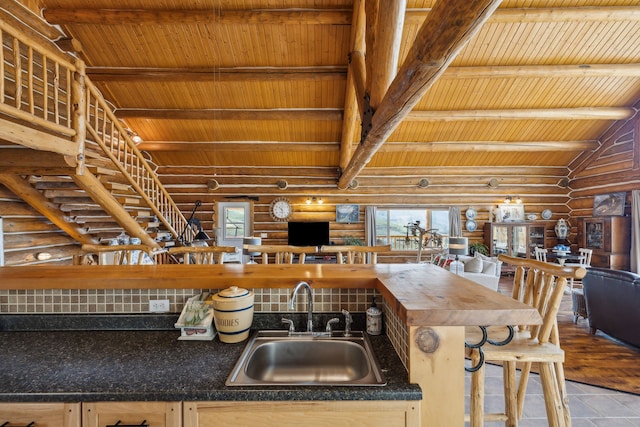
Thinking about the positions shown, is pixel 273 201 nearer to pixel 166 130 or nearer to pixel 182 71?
pixel 166 130

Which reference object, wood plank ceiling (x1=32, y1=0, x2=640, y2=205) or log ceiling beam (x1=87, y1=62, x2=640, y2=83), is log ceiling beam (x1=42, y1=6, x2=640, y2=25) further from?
log ceiling beam (x1=87, y1=62, x2=640, y2=83)

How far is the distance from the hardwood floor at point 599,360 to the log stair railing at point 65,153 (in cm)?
579

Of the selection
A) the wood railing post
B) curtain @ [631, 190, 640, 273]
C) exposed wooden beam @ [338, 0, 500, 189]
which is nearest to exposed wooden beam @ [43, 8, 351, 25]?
the wood railing post

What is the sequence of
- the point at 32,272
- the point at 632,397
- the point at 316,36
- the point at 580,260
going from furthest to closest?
1. the point at 580,260
2. the point at 316,36
3. the point at 632,397
4. the point at 32,272

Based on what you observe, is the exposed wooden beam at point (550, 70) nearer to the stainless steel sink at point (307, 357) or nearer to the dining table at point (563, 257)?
the dining table at point (563, 257)

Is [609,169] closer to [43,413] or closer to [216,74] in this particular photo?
[216,74]

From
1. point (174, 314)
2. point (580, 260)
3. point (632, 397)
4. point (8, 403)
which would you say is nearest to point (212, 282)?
point (174, 314)

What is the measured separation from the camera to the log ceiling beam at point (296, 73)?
497 cm

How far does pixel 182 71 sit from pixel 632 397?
23.9 feet

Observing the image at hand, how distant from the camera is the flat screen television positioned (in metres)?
8.14

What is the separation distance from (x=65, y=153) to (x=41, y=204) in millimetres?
1854

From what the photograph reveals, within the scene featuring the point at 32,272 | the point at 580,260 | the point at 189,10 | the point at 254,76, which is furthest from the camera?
the point at 580,260

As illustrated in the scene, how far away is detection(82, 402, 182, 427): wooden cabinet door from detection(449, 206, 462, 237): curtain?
8.40m

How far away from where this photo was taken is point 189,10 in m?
4.32
